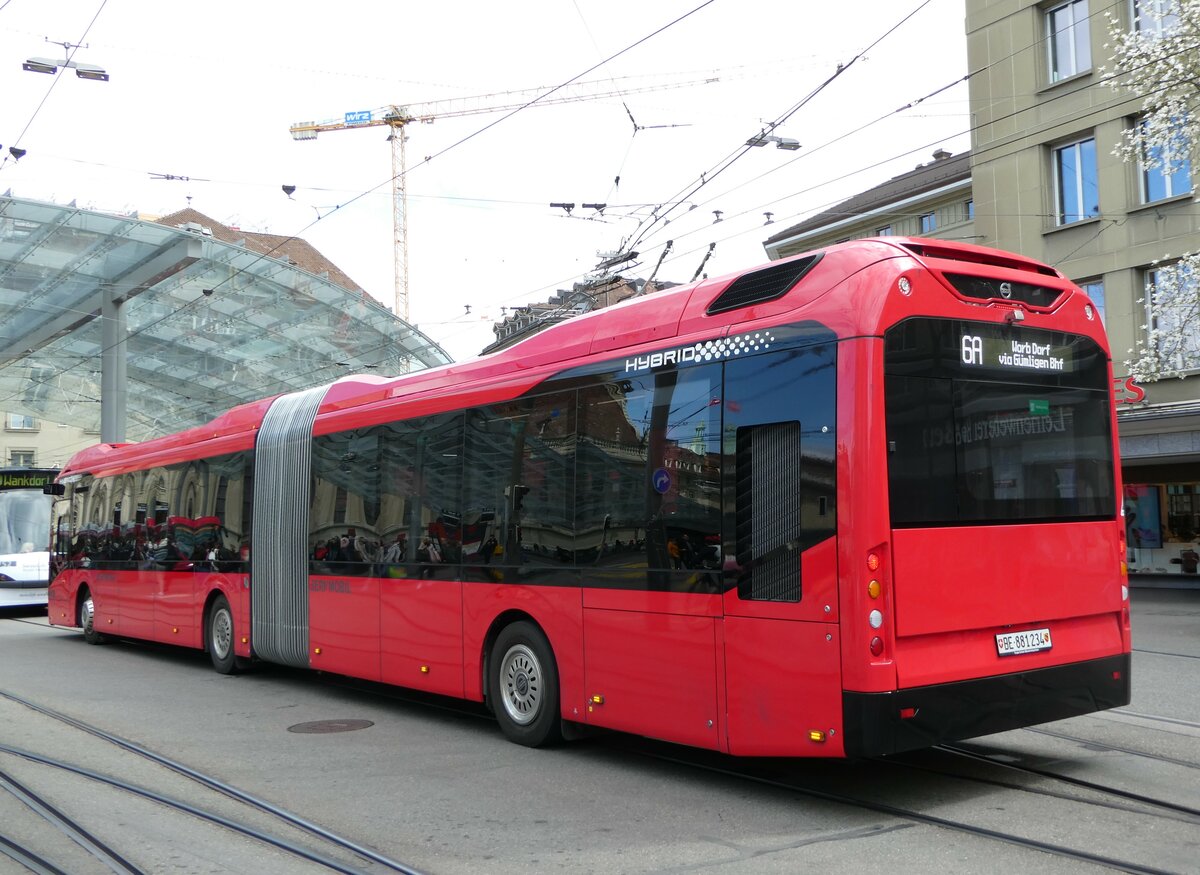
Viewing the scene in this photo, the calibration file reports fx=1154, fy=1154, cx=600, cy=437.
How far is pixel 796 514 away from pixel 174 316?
100 ft

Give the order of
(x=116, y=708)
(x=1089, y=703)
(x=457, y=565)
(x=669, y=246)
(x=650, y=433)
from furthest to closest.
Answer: (x=669, y=246)
(x=116, y=708)
(x=457, y=565)
(x=650, y=433)
(x=1089, y=703)

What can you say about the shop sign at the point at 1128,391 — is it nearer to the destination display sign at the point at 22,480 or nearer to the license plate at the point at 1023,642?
the license plate at the point at 1023,642

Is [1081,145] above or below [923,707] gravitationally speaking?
above

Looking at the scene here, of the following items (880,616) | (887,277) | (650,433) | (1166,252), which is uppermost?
(1166,252)

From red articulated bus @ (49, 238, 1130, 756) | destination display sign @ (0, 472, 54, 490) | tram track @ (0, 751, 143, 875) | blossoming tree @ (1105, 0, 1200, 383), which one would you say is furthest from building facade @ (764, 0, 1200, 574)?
destination display sign @ (0, 472, 54, 490)

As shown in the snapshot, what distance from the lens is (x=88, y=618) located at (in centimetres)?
1862

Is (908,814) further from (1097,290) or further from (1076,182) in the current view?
(1076,182)

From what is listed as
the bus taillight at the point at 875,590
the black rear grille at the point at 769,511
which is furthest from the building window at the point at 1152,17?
the bus taillight at the point at 875,590

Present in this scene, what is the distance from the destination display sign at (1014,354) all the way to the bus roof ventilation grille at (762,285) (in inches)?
39.7

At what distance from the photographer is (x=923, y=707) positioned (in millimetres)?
6117

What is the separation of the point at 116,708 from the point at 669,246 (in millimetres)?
7623

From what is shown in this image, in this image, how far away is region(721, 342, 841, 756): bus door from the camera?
20.4ft

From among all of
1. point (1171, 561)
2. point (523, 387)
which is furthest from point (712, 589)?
point (1171, 561)

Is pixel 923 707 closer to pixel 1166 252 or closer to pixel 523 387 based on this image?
pixel 523 387
